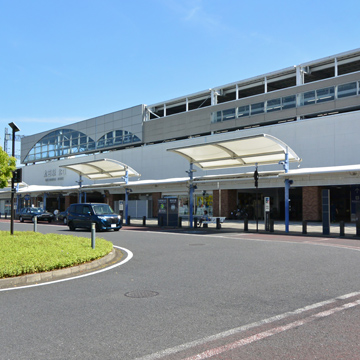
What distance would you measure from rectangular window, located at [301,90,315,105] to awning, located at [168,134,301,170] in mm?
13345

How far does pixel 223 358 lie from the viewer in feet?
13.3

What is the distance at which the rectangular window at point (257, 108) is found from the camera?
41750 mm

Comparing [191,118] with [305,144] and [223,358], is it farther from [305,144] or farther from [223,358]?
[223,358]

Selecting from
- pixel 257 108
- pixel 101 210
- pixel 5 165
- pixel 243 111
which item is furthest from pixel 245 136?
pixel 243 111

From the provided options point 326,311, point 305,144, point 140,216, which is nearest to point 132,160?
point 140,216

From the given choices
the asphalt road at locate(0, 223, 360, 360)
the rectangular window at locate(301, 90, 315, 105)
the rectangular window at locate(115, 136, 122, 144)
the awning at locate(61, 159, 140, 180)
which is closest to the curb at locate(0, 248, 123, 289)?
the asphalt road at locate(0, 223, 360, 360)

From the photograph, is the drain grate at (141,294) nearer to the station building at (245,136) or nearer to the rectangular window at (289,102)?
the station building at (245,136)

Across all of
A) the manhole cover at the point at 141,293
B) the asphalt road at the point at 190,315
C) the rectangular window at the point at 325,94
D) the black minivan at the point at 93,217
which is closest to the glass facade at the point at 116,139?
the rectangular window at the point at 325,94

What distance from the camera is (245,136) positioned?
84.2 ft

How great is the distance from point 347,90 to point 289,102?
5.56 metres

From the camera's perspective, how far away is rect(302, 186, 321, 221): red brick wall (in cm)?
3306

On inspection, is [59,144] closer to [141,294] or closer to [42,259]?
[42,259]

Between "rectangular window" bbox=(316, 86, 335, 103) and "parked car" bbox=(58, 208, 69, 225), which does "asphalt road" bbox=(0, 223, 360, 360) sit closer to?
"parked car" bbox=(58, 208, 69, 225)

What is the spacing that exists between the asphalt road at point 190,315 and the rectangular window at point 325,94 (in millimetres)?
30354
